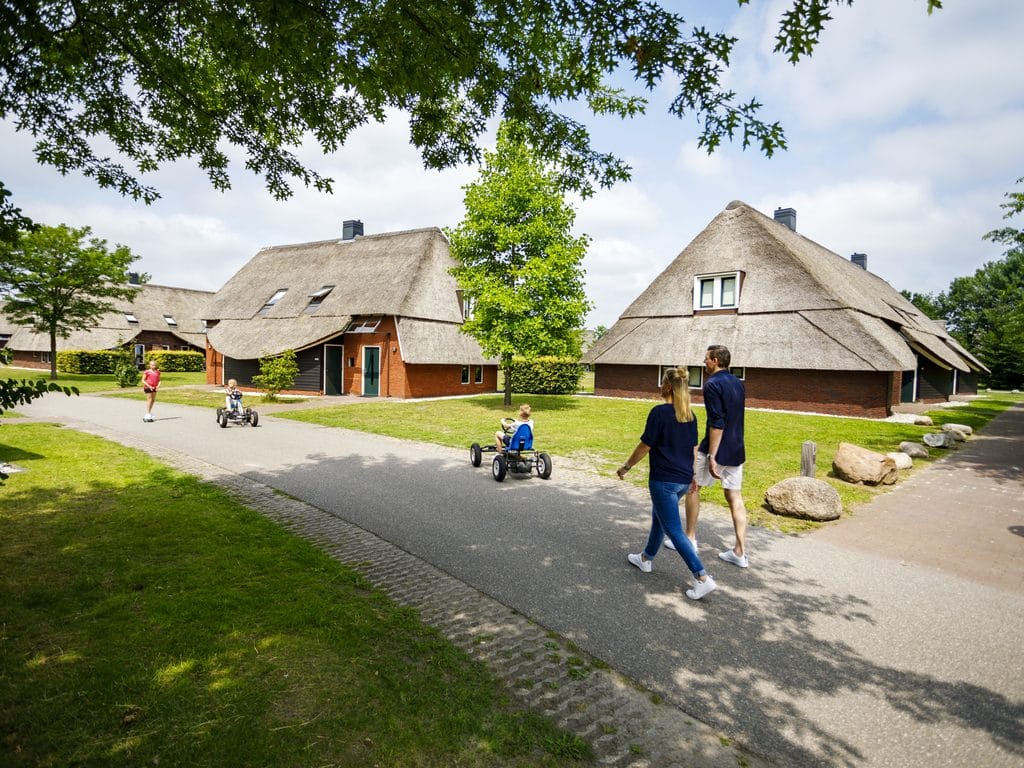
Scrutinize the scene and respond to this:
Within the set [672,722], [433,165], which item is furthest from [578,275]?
[672,722]

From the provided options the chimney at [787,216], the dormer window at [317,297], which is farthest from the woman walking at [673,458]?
the chimney at [787,216]

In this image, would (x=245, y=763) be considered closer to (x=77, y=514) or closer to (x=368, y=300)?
(x=77, y=514)

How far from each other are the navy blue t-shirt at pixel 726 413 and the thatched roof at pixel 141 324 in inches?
1755

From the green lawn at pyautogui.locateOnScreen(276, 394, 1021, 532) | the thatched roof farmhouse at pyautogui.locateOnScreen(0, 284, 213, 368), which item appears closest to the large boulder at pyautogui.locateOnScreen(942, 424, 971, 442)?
the green lawn at pyautogui.locateOnScreen(276, 394, 1021, 532)

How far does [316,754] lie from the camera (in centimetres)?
281

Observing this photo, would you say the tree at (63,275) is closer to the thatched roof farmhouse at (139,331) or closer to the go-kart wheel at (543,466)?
the thatched roof farmhouse at (139,331)

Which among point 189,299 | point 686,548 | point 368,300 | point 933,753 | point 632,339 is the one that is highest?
point 189,299

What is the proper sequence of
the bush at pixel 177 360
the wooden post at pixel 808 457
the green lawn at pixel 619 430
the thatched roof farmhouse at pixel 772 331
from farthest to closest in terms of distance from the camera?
the bush at pixel 177 360 → the thatched roof farmhouse at pixel 772 331 → the green lawn at pixel 619 430 → the wooden post at pixel 808 457

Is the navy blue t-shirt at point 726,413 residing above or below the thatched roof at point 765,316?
below

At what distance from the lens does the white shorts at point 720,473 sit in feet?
18.8

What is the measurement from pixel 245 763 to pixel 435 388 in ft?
80.3

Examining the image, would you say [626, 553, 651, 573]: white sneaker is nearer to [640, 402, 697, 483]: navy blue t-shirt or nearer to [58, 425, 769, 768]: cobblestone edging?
[640, 402, 697, 483]: navy blue t-shirt

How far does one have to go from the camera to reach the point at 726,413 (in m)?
5.53

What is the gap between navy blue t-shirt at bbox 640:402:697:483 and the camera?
4.93 m
